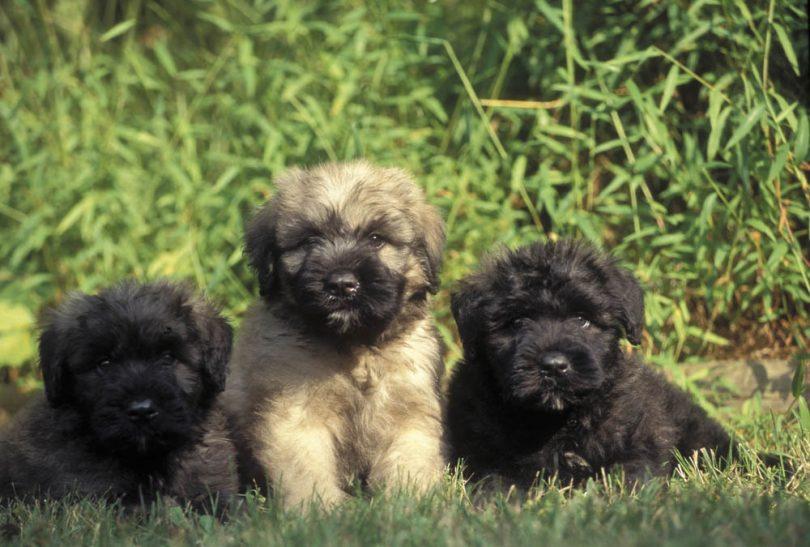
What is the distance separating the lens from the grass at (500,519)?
3188 millimetres

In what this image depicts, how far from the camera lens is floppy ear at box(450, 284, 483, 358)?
15.6ft

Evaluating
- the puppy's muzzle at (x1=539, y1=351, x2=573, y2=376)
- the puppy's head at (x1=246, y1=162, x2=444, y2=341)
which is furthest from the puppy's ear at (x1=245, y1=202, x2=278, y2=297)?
the puppy's muzzle at (x1=539, y1=351, x2=573, y2=376)

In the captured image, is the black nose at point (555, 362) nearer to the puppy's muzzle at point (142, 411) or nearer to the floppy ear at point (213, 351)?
the floppy ear at point (213, 351)

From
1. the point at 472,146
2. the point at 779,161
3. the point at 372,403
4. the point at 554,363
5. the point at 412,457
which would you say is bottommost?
the point at 412,457

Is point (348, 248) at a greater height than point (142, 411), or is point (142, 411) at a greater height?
point (348, 248)

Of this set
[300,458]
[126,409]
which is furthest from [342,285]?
[126,409]

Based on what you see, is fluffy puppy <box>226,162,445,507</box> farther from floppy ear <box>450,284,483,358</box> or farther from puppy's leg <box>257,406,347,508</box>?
floppy ear <box>450,284,483,358</box>

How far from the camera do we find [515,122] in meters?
6.68

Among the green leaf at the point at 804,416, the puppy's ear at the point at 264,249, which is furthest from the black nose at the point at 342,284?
the green leaf at the point at 804,416

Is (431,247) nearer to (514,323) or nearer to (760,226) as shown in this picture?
(514,323)

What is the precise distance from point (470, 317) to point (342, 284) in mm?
617

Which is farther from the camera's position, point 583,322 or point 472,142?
point 472,142

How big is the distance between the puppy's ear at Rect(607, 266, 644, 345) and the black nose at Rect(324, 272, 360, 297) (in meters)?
1.12

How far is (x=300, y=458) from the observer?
179 inches
